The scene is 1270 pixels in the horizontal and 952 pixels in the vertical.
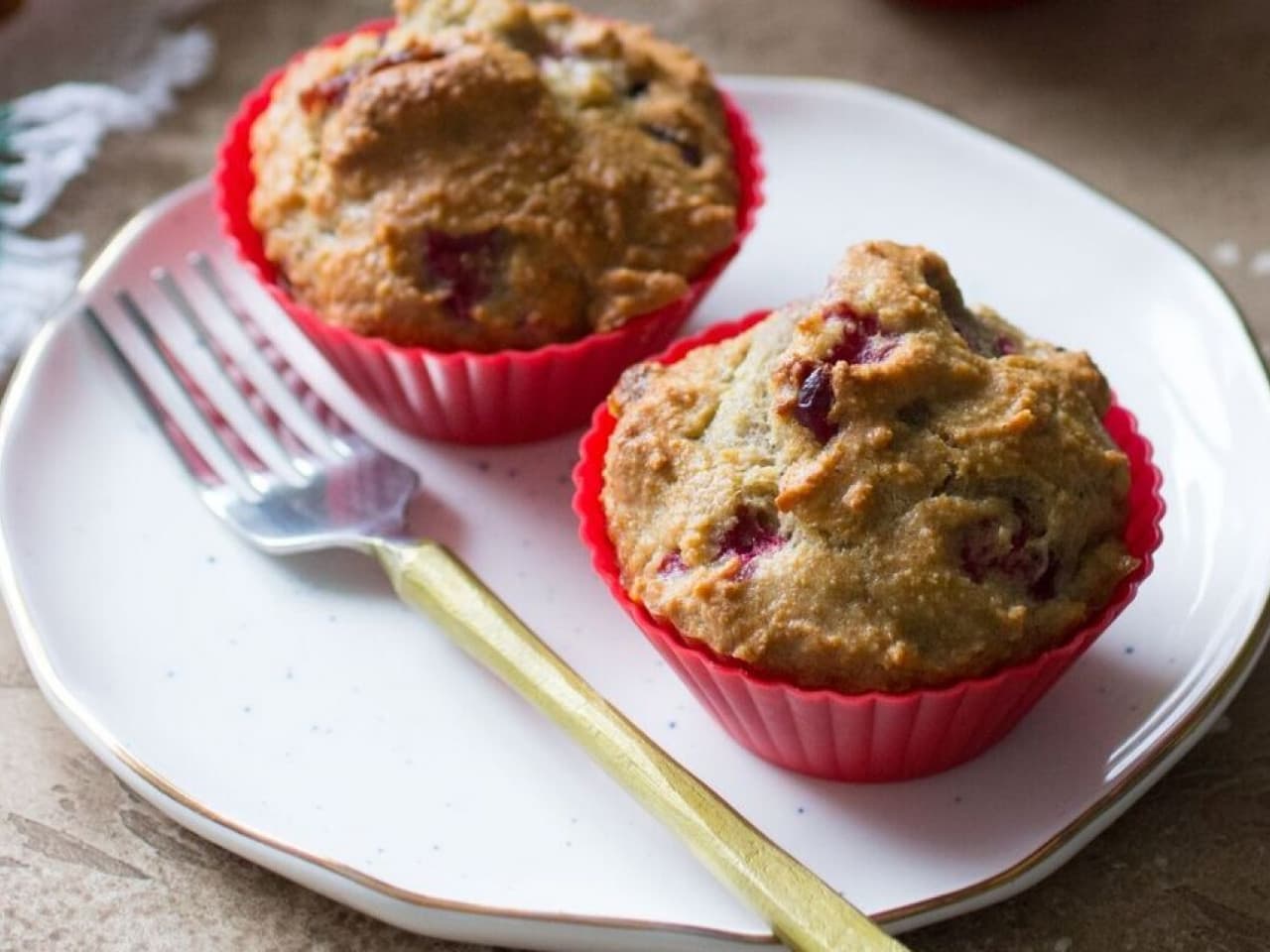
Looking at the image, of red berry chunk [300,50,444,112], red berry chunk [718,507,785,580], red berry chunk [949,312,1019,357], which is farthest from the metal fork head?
red berry chunk [949,312,1019,357]

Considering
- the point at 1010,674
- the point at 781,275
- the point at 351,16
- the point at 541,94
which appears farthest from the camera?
the point at 351,16

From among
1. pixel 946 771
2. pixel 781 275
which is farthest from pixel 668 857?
pixel 781 275

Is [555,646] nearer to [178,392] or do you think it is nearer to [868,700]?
[868,700]

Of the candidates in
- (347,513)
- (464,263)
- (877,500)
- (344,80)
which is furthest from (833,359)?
(344,80)

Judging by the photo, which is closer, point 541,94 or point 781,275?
point 541,94

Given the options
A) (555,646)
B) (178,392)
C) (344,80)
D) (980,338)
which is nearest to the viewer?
(980,338)

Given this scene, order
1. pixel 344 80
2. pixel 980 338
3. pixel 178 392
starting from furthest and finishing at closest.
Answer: pixel 178 392 → pixel 344 80 → pixel 980 338

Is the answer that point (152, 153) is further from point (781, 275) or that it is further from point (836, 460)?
point (836, 460)
